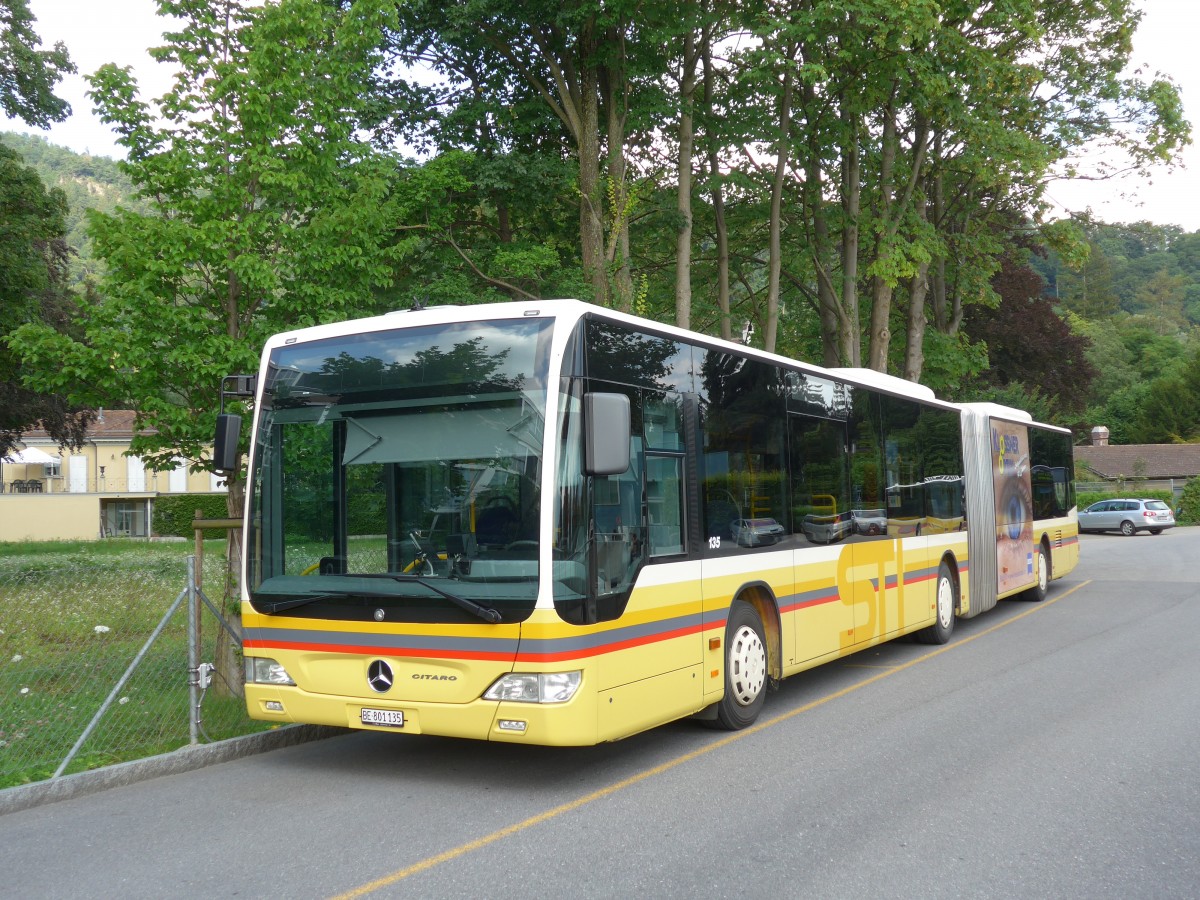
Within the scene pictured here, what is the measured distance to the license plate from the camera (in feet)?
22.3

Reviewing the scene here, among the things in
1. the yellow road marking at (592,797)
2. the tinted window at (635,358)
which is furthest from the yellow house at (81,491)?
the tinted window at (635,358)

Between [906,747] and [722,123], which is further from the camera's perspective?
[722,123]

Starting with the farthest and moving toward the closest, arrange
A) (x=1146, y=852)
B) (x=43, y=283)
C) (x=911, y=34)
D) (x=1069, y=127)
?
(x=1069, y=127)
(x=911, y=34)
(x=43, y=283)
(x=1146, y=852)

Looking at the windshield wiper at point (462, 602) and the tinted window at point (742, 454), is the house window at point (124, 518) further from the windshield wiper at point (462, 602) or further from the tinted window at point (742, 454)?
the windshield wiper at point (462, 602)

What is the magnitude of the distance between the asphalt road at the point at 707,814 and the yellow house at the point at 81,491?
5613 centimetres

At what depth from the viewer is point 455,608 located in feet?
21.6

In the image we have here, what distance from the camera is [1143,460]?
224 ft

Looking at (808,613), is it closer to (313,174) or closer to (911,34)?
(313,174)

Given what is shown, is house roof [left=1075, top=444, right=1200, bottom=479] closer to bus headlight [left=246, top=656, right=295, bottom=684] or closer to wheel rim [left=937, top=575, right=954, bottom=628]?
wheel rim [left=937, top=575, right=954, bottom=628]

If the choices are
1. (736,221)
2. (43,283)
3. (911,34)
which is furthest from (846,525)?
(736,221)

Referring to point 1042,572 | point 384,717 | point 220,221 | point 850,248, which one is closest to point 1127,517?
point 850,248

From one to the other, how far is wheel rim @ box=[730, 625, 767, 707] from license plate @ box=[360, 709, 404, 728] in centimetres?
275

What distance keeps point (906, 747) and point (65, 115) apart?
17.9 m

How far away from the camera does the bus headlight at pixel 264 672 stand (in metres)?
7.32
